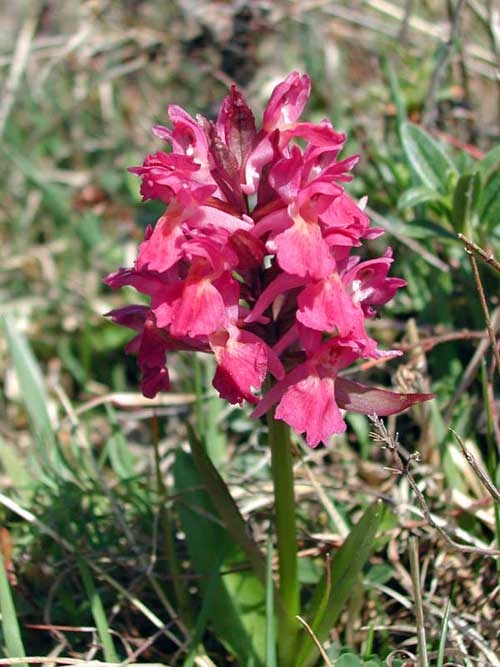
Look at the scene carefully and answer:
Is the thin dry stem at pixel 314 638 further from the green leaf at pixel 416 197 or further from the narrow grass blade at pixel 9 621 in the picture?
the green leaf at pixel 416 197

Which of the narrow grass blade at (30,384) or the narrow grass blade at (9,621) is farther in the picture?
the narrow grass blade at (30,384)

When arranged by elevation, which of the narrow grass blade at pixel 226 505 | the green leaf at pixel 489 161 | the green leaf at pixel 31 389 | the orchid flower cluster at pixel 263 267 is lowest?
the narrow grass blade at pixel 226 505

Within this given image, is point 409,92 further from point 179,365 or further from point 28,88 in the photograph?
point 28,88

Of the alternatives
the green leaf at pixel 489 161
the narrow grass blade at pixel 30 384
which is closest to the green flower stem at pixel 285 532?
the green leaf at pixel 489 161

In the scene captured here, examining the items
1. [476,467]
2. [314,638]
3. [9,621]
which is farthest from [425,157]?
[9,621]

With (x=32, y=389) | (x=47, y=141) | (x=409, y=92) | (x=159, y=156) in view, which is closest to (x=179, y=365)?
(x=32, y=389)

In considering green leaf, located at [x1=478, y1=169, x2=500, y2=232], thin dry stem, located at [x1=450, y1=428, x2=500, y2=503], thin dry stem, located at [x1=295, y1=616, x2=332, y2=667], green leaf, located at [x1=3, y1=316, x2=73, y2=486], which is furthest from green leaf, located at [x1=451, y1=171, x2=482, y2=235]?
green leaf, located at [x1=3, y1=316, x2=73, y2=486]

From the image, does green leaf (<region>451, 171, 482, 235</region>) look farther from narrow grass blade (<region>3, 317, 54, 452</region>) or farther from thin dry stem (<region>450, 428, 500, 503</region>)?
narrow grass blade (<region>3, 317, 54, 452</region>)

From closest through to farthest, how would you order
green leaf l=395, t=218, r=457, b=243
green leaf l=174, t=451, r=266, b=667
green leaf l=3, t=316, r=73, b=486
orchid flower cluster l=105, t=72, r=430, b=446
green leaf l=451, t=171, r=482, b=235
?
orchid flower cluster l=105, t=72, r=430, b=446 → green leaf l=174, t=451, r=266, b=667 → green leaf l=451, t=171, r=482, b=235 → green leaf l=395, t=218, r=457, b=243 → green leaf l=3, t=316, r=73, b=486
